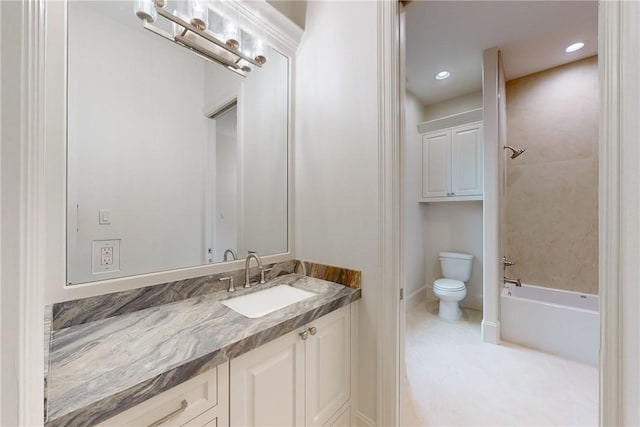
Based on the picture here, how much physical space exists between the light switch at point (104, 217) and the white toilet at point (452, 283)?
2.96 m

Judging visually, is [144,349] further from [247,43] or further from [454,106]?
[454,106]

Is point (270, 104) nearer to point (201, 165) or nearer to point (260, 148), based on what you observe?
point (260, 148)

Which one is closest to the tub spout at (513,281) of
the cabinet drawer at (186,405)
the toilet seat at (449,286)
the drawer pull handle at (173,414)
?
the toilet seat at (449,286)

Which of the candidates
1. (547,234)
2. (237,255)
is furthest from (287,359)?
(547,234)

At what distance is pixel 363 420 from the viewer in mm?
1359

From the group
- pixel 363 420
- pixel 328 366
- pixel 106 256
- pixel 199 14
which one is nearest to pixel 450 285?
pixel 363 420

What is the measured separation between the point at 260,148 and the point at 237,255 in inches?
28.9

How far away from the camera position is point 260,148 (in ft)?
5.55

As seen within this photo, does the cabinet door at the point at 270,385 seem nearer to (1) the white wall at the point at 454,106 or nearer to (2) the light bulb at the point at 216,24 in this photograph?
(2) the light bulb at the point at 216,24

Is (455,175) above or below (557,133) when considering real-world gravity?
below

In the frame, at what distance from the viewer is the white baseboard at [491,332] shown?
2.30 meters

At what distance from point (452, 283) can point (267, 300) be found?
2376mm

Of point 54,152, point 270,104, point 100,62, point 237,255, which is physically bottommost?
point 237,255

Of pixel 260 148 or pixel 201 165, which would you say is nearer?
pixel 201 165
